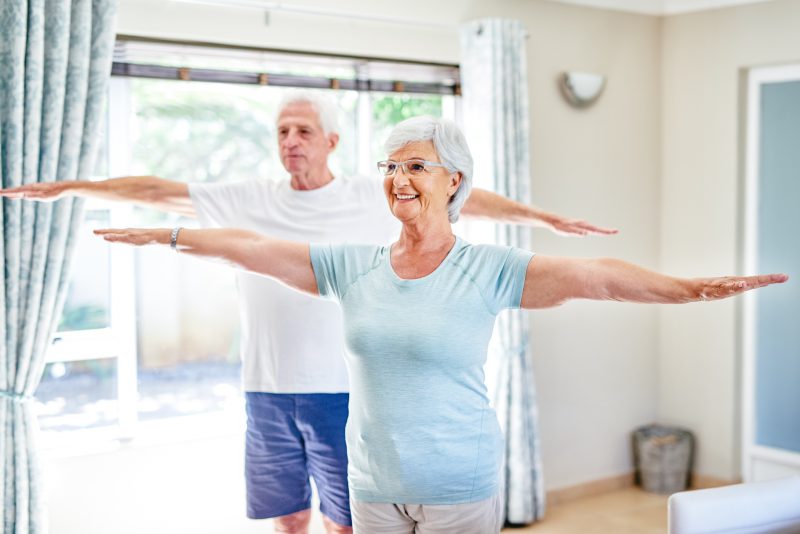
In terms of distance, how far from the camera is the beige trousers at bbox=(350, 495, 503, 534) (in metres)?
1.99

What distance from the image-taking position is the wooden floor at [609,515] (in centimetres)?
438

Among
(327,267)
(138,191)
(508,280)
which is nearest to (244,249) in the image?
(327,267)

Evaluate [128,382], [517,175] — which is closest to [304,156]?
[128,382]

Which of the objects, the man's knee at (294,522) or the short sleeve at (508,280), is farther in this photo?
the man's knee at (294,522)

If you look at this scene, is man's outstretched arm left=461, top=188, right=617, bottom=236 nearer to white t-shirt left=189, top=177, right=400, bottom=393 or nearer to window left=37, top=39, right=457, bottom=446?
white t-shirt left=189, top=177, right=400, bottom=393

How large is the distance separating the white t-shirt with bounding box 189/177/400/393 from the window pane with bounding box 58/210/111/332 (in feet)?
3.51

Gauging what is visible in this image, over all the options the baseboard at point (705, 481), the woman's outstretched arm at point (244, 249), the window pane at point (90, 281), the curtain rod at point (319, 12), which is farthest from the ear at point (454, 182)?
the baseboard at point (705, 481)

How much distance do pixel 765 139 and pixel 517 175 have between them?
134 cm

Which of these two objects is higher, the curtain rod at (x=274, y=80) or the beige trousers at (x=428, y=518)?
the curtain rod at (x=274, y=80)

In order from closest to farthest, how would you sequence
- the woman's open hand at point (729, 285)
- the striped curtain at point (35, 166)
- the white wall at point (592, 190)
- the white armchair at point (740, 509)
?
the woman's open hand at point (729, 285) < the white armchair at point (740, 509) < the striped curtain at point (35, 166) < the white wall at point (592, 190)

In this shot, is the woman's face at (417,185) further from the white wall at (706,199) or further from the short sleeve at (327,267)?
the white wall at (706,199)

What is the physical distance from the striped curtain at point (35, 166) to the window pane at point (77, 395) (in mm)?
402

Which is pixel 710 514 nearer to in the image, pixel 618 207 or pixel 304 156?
pixel 304 156

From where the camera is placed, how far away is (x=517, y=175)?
432cm
